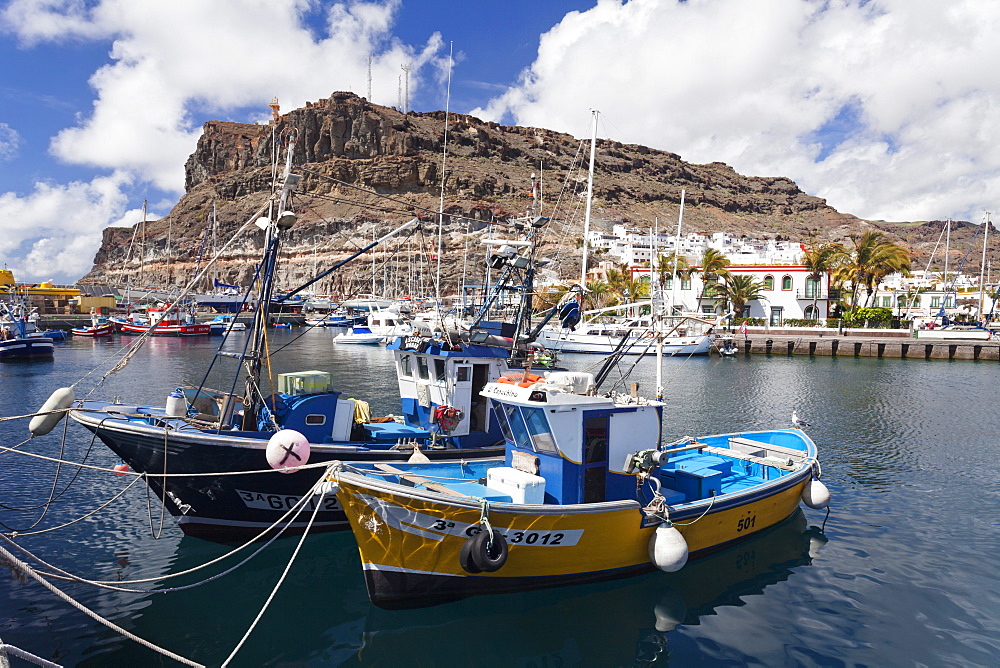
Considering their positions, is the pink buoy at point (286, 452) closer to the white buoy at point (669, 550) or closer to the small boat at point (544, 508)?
the small boat at point (544, 508)

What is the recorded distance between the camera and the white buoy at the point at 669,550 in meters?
9.78

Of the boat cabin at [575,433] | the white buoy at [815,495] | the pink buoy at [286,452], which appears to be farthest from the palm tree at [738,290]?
the pink buoy at [286,452]

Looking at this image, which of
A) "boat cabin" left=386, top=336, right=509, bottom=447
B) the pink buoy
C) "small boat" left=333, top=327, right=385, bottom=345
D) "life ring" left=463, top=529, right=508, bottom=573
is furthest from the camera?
"small boat" left=333, top=327, right=385, bottom=345

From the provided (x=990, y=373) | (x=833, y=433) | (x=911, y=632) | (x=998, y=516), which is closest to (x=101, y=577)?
(x=911, y=632)

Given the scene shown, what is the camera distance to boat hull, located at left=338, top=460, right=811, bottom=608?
8.71 m

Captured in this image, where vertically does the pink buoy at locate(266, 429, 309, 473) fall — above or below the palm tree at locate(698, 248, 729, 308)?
below

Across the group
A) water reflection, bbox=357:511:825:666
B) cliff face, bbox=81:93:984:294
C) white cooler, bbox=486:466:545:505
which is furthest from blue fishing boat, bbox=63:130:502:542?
cliff face, bbox=81:93:984:294

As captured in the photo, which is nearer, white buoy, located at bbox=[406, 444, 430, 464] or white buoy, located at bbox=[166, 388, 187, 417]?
white buoy, located at bbox=[406, 444, 430, 464]

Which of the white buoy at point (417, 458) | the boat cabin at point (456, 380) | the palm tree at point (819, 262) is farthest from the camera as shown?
the palm tree at point (819, 262)

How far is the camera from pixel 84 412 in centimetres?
1209

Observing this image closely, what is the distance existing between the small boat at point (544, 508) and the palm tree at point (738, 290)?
5898cm

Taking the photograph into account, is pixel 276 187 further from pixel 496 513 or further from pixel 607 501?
pixel 607 501

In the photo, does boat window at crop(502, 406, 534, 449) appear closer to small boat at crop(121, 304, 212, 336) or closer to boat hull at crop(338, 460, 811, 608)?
boat hull at crop(338, 460, 811, 608)

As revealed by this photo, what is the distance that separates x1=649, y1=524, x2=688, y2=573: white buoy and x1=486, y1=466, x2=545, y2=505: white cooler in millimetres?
2052
